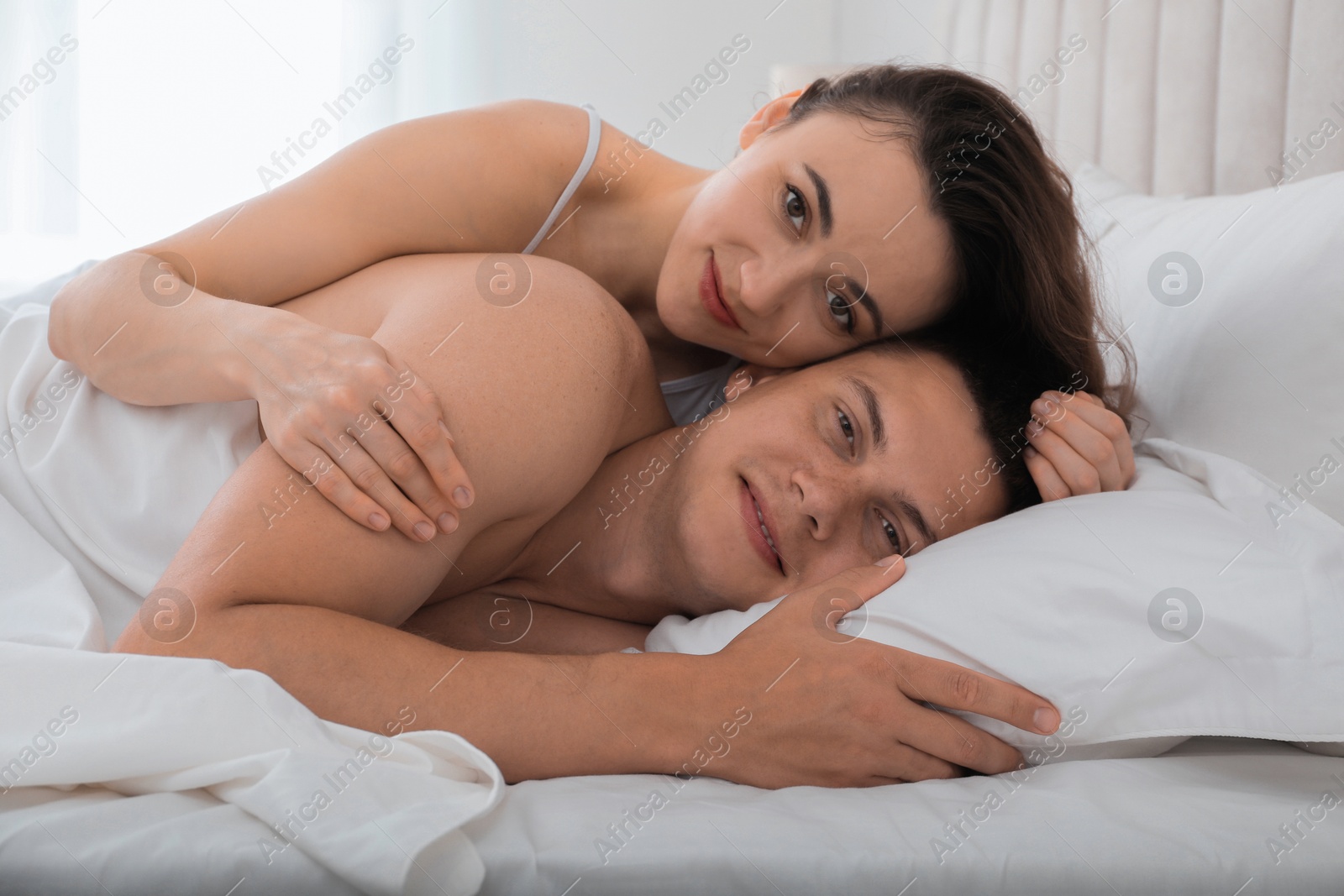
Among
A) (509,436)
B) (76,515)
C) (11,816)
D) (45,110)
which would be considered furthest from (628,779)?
(45,110)

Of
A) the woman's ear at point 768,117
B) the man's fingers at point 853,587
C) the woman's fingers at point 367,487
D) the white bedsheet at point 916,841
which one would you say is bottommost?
the white bedsheet at point 916,841

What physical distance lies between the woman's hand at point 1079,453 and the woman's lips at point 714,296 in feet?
1.30

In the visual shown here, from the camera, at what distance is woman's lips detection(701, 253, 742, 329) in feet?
4.07

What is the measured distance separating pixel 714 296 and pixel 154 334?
0.65 meters

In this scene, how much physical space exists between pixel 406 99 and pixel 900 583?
113 inches

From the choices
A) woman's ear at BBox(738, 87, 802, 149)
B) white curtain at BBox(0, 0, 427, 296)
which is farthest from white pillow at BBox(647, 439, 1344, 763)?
white curtain at BBox(0, 0, 427, 296)

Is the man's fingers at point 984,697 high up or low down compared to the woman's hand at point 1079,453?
down

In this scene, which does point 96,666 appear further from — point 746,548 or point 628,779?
point 746,548

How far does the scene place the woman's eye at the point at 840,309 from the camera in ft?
3.87

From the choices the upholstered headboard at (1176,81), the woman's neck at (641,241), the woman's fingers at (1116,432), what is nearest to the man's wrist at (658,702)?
the woman's fingers at (1116,432)

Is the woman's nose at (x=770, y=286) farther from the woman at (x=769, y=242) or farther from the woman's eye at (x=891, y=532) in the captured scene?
the woman's eye at (x=891, y=532)

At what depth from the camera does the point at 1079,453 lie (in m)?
1.09

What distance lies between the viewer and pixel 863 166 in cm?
117

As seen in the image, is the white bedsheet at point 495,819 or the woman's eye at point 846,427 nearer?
the white bedsheet at point 495,819
